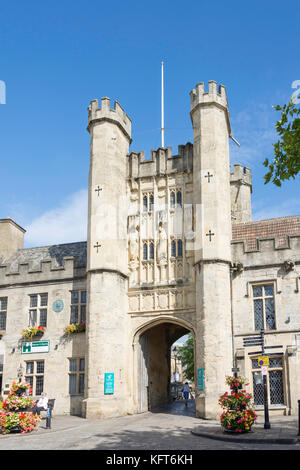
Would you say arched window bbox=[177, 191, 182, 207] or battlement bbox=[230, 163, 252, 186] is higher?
battlement bbox=[230, 163, 252, 186]

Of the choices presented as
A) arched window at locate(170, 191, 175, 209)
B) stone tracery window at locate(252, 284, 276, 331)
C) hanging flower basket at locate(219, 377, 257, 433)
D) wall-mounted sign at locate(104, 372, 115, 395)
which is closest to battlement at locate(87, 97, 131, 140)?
arched window at locate(170, 191, 175, 209)

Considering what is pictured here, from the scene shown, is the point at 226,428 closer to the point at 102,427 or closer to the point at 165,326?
the point at 102,427

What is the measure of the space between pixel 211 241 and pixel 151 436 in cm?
1025

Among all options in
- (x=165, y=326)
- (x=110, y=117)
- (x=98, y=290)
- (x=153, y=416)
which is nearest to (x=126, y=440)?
(x=153, y=416)

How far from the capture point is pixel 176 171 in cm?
2697

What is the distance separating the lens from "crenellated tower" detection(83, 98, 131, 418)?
23.5m

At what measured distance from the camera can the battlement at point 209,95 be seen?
85.3 feet

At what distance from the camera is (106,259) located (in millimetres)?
25062

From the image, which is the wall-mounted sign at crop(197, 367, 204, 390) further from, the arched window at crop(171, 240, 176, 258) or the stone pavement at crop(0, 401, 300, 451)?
the arched window at crop(171, 240, 176, 258)

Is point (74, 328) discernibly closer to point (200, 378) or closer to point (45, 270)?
point (45, 270)

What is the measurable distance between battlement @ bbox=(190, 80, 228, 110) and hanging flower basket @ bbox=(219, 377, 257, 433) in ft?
47.6

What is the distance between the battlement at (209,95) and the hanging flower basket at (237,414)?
47.6ft

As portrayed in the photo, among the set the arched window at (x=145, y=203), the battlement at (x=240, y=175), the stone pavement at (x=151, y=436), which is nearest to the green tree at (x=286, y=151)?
the stone pavement at (x=151, y=436)

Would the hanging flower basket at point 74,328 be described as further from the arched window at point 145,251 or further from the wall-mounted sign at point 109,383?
the arched window at point 145,251
